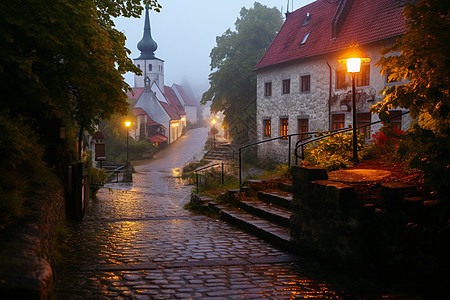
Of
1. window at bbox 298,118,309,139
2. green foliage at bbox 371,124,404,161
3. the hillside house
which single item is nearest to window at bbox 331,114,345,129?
the hillside house

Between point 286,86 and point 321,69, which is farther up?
point 321,69

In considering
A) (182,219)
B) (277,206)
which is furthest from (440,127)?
(182,219)

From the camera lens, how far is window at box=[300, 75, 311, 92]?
25172mm

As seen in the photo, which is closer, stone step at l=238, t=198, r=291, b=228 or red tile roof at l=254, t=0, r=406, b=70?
stone step at l=238, t=198, r=291, b=228

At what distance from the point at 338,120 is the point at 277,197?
15738mm

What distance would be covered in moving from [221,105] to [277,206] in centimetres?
2621

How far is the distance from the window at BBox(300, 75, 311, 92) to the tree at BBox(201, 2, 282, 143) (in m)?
7.27

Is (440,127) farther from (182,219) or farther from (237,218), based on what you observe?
(182,219)

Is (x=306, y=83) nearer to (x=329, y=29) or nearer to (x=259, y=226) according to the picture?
(x=329, y=29)

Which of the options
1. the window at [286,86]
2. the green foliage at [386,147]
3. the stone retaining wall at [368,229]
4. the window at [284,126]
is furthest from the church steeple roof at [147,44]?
the stone retaining wall at [368,229]

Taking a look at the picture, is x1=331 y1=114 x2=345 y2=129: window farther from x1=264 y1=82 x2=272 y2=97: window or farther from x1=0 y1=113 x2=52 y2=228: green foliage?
x1=0 y1=113 x2=52 y2=228: green foliage

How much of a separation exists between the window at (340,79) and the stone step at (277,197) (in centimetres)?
1506

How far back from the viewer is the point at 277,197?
28.5ft

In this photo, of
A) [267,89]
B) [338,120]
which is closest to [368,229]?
[338,120]
